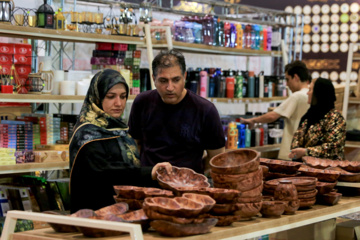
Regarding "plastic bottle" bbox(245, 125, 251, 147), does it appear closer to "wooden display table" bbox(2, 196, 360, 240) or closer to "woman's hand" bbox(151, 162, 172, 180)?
"wooden display table" bbox(2, 196, 360, 240)

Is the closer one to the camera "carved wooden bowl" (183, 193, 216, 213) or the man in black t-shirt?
"carved wooden bowl" (183, 193, 216, 213)

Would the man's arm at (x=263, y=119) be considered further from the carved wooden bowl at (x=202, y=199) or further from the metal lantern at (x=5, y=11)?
the carved wooden bowl at (x=202, y=199)

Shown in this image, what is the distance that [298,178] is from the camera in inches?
128

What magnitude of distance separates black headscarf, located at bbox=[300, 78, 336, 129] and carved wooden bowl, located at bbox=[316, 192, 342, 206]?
1994 mm

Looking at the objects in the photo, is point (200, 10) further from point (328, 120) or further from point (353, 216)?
point (353, 216)

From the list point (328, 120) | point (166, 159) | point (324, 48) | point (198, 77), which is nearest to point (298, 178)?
point (166, 159)

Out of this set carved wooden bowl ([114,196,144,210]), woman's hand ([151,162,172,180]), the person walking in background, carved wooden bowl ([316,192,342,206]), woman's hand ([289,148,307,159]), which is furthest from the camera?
the person walking in background

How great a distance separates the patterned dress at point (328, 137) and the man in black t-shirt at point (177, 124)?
143 centimetres

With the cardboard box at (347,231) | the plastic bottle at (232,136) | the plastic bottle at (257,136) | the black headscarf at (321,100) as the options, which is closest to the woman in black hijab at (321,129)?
the black headscarf at (321,100)

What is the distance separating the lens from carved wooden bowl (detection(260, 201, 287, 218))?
279 cm

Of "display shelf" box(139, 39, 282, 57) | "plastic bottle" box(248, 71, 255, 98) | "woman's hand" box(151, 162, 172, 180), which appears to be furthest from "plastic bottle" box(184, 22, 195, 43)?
"woman's hand" box(151, 162, 172, 180)

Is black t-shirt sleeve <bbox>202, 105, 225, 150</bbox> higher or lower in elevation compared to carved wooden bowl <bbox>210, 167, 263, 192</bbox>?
higher

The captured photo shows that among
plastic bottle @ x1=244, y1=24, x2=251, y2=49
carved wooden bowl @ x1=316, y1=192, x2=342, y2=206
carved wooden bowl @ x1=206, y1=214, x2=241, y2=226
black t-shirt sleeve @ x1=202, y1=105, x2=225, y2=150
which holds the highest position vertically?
plastic bottle @ x1=244, y1=24, x2=251, y2=49

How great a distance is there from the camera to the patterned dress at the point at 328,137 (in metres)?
4.92
